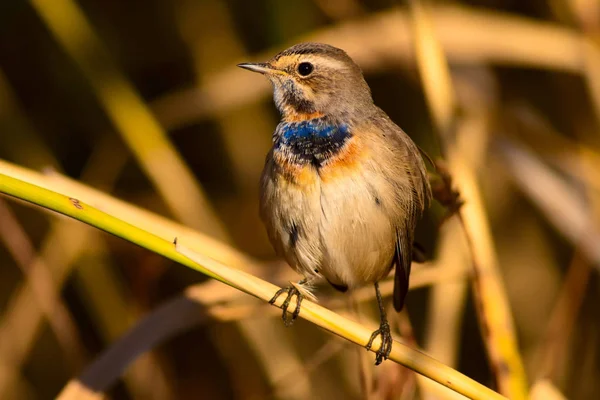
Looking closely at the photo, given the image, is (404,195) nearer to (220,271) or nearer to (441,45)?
(220,271)

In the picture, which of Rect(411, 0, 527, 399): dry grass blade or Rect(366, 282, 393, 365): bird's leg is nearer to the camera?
Rect(366, 282, 393, 365): bird's leg

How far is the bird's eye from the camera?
337 centimetres

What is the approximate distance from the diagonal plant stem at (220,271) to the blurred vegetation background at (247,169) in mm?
850

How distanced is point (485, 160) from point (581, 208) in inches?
35.4

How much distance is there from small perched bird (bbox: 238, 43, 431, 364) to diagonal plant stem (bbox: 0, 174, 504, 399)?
0.54 metres

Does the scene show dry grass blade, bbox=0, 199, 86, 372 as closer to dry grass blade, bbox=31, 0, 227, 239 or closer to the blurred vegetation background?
the blurred vegetation background

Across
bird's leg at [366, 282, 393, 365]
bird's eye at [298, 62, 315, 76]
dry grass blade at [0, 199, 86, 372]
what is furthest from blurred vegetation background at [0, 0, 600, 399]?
bird's eye at [298, 62, 315, 76]

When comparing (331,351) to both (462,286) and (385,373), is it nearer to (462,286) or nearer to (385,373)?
(385,373)

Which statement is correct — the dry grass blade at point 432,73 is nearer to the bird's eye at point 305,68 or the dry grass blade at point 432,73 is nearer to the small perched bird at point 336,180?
the small perched bird at point 336,180

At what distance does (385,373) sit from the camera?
11.5 feet

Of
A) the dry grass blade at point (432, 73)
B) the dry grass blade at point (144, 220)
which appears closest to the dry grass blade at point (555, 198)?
the dry grass blade at point (432, 73)

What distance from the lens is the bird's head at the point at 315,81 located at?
332 cm

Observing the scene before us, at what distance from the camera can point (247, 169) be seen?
17.4 feet

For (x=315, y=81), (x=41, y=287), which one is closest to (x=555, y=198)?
(x=315, y=81)
